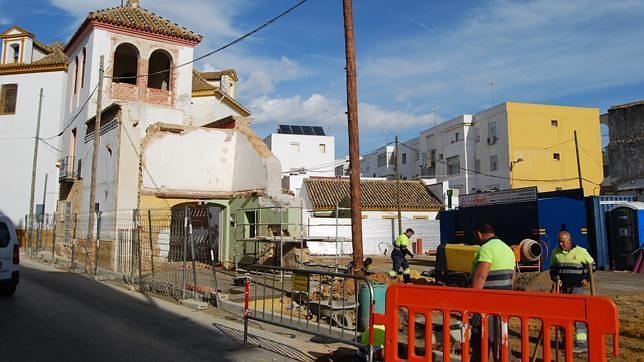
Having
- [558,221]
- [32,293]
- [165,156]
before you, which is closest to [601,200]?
[558,221]

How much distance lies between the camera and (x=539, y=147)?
46094 mm

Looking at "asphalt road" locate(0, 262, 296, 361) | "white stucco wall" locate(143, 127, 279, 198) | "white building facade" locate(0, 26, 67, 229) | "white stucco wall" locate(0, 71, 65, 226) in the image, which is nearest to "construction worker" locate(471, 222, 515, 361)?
"asphalt road" locate(0, 262, 296, 361)

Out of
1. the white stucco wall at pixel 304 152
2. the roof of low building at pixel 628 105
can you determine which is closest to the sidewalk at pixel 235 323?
the roof of low building at pixel 628 105

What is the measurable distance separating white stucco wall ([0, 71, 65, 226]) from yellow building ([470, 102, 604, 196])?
36.4 metres

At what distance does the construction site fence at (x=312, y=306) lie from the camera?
23.4ft

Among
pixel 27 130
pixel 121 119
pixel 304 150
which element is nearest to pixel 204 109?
pixel 27 130

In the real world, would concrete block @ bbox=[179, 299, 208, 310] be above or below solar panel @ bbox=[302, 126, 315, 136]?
below

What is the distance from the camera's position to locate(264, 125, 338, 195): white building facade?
58281 mm

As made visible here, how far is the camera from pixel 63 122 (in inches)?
1156

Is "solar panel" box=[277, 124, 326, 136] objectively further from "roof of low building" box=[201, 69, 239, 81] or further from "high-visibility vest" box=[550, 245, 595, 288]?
"high-visibility vest" box=[550, 245, 595, 288]

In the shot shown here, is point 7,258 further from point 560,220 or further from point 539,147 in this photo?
point 539,147

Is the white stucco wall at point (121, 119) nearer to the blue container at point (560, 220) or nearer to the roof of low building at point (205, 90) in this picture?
the roof of low building at point (205, 90)

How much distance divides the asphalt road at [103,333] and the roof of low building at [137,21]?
16.1m

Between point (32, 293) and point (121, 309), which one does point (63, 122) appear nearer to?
point (32, 293)
